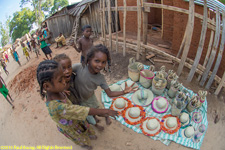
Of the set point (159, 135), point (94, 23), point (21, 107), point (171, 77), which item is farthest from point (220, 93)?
point (94, 23)

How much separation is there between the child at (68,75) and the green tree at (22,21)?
87.3 ft

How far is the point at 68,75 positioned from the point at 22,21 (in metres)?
27.5

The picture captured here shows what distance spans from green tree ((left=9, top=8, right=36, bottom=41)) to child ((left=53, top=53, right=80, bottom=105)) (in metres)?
26.6

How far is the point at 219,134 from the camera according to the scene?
2.39 meters

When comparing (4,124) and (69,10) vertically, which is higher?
(69,10)

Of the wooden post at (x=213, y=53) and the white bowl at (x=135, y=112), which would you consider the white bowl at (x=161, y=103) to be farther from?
the wooden post at (x=213, y=53)

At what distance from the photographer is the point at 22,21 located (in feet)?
72.9

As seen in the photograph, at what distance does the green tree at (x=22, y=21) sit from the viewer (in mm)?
22141

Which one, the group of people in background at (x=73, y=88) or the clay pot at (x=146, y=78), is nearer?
the group of people in background at (x=73, y=88)

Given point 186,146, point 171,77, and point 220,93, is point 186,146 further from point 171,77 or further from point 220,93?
point 220,93

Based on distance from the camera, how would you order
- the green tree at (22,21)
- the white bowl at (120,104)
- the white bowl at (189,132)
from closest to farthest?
the white bowl at (189,132)
the white bowl at (120,104)
the green tree at (22,21)

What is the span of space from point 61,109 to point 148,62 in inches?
139

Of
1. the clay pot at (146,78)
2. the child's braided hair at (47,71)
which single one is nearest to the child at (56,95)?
the child's braided hair at (47,71)

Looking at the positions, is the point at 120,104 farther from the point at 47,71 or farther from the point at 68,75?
the point at 47,71
